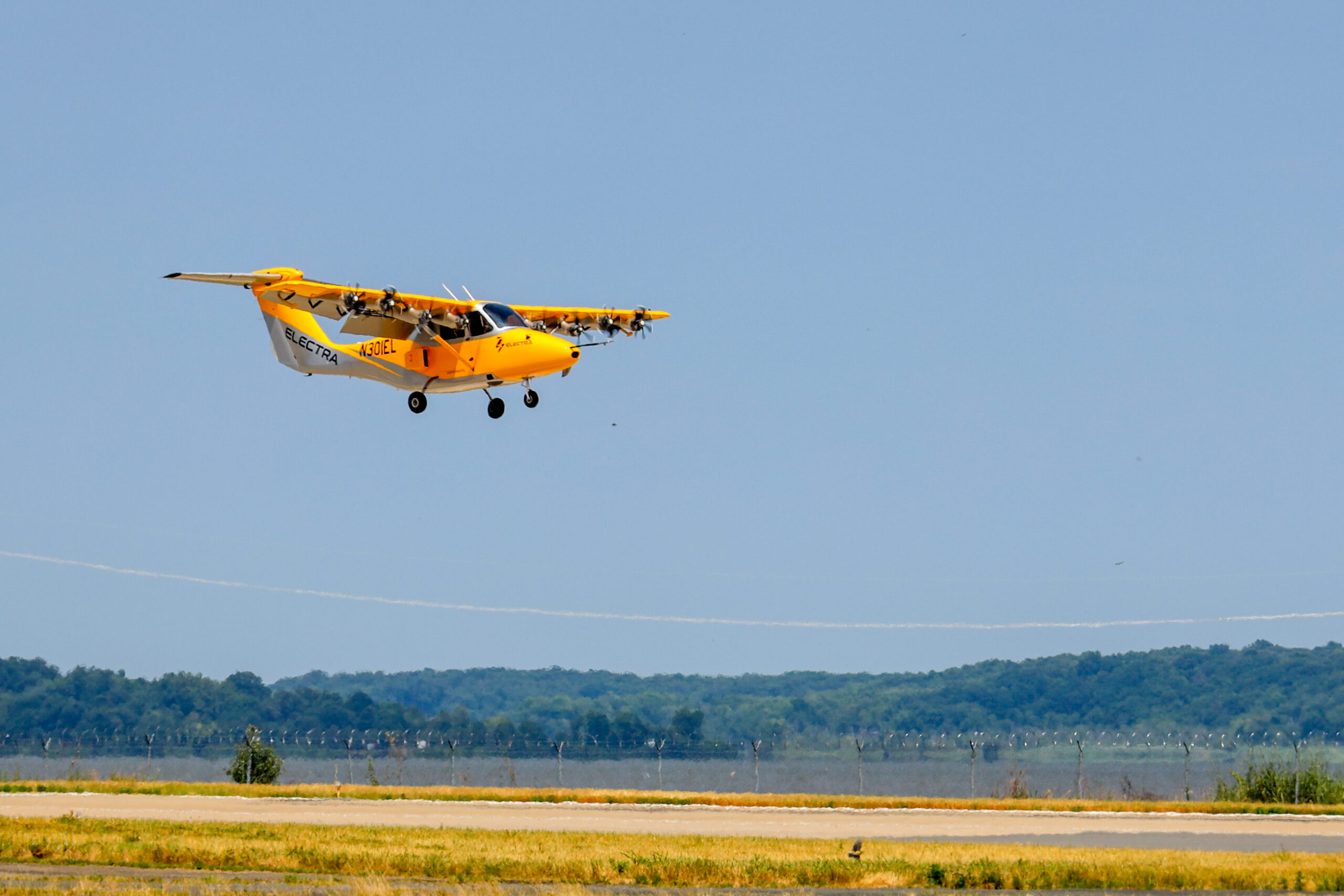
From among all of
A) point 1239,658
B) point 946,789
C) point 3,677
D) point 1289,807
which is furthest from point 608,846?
point 1239,658

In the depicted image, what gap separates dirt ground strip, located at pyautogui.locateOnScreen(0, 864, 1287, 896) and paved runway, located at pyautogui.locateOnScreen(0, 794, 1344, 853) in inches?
433

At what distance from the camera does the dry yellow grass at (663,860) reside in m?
28.7

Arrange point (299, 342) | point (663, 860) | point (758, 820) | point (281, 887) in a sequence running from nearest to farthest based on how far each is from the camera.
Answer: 1. point (281, 887)
2. point (663, 860)
3. point (758, 820)
4. point (299, 342)

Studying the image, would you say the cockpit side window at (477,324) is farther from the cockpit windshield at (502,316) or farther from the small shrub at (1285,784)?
the small shrub at (1285,784)

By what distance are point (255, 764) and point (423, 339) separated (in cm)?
2152

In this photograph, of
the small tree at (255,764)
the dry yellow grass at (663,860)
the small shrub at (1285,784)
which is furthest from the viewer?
the small tree at (255,764)

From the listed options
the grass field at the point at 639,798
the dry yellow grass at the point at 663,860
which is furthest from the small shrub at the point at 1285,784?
the dry yellow grass at the point at 663,860

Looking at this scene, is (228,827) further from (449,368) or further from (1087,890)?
(1087,890)

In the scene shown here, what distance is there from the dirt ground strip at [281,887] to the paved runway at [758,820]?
1100 cm

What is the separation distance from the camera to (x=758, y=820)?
44.0 m

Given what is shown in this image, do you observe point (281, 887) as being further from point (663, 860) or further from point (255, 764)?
point (255, 764)

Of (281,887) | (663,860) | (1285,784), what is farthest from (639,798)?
(281,887)

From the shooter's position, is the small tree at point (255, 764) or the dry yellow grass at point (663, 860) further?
the small tree at point (255, 764)

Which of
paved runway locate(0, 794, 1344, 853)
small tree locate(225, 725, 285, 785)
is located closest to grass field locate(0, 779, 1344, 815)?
paved runway locate(0, 794, 1344, 853)
